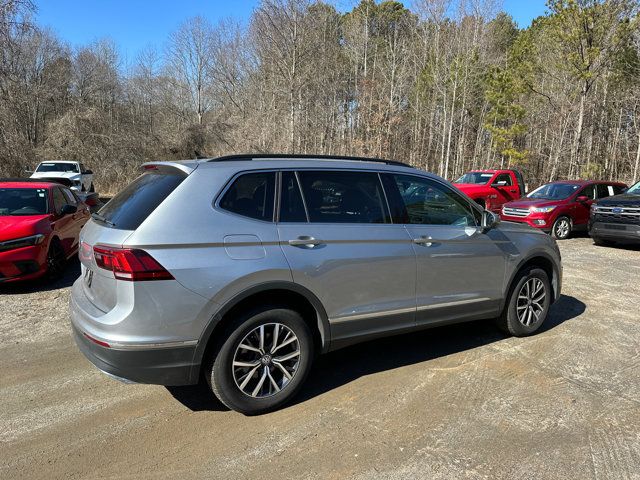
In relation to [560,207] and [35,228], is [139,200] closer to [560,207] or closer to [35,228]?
[35,228]

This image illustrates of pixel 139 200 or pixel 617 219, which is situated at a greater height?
pixel 139 200

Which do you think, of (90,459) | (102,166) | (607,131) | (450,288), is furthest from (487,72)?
(90,459)

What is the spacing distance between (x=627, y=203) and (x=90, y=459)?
1173cm

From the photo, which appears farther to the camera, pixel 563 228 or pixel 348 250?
pixel 563 228

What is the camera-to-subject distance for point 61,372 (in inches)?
162

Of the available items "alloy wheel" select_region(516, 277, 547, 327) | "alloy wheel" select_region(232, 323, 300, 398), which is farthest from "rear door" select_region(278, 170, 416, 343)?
"alloy wheel" select_region(516, 277, 547, 327)

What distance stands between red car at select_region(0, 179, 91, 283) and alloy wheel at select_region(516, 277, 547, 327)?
6278mm

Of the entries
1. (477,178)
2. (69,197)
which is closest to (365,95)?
(477,178)

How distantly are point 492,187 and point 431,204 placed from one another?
12.9 m

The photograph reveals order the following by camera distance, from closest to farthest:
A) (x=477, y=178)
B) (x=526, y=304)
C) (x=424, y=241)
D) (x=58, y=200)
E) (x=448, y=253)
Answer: (x=424, y=241), (x=448, y=253), (x=526, y=304), (x=58, y=200), (x=477, y=178)

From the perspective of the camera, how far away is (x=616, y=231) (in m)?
10.8

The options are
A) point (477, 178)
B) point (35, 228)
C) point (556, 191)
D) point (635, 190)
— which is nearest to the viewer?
point (35, 228)

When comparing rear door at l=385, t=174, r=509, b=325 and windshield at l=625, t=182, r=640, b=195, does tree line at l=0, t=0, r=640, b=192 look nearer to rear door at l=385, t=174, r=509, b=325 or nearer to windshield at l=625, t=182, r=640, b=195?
windshield at l=625, t=182, r=640, b=195

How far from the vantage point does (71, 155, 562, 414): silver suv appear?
9.72 feet
